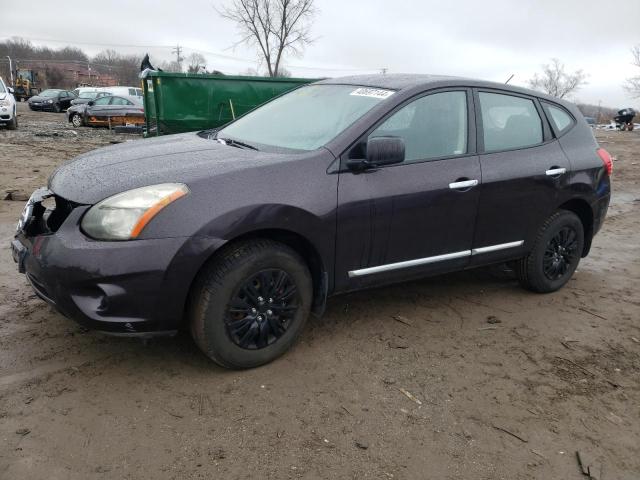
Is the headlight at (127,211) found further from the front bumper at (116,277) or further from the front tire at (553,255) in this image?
the front tire at (553,255)

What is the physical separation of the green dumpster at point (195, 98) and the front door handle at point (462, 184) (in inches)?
314

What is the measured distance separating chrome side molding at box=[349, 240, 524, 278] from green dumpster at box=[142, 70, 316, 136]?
25.8 ft

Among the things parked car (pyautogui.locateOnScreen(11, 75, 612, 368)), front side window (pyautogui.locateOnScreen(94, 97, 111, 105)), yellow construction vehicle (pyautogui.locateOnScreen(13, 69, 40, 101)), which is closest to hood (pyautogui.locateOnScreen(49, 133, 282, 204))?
parked car (pyautogui.locateOnScreen(11, 75, 612, 368))

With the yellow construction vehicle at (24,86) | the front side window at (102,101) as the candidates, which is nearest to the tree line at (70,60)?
the yellow construction vehicle at (24,86)

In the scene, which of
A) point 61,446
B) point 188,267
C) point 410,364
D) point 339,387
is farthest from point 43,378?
point 410,364

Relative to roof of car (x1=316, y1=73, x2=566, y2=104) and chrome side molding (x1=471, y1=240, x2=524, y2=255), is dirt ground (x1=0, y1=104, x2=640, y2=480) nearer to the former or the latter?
chrome side molding (x1=471, y1=240, x2=524, y2=255)

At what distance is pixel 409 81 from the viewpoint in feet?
12.0

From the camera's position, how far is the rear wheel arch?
443 centimetres

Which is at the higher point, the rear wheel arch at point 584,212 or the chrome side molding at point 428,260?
the rear wheel arch at point 584,212

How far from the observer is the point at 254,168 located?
2.91 metres

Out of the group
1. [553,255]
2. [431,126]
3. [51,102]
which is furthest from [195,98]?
[51,102]

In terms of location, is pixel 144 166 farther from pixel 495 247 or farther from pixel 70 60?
pixel 70 60

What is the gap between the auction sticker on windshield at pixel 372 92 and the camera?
3.49 m

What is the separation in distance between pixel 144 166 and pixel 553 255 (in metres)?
3.28
